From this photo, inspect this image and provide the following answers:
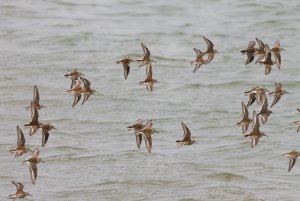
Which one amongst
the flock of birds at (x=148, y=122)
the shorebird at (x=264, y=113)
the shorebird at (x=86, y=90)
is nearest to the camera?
the flock of birds at (x=148, y=122)

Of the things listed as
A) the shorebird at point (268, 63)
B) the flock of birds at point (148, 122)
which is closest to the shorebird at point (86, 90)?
the flock of birds at point (148, 122)

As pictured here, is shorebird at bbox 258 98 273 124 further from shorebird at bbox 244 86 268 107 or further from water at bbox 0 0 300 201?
water at bbox 0 0 300 201

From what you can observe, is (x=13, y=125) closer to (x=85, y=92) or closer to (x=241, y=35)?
(x=85, y=92)

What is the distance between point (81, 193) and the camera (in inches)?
766

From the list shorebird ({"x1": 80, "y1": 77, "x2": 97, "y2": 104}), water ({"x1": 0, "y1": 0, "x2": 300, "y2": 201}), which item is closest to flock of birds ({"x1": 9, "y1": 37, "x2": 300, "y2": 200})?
shorebird ({"x1": 80, "y1": 77, "x2": 97, "y2": 104})

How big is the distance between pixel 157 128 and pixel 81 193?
453 centimetres

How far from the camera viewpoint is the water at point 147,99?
2030 cm

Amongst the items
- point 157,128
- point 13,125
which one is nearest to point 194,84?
point 157,128

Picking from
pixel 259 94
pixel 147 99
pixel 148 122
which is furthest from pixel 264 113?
pixel 147 99

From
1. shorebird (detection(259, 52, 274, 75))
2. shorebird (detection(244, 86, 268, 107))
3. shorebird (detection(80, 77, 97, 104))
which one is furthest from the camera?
shorebird (detection(259, 52, 274, 75))

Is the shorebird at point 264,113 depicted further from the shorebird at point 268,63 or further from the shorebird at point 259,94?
the shorebird at point 268,63

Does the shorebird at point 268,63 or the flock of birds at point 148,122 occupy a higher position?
the shorebird at point 268,63

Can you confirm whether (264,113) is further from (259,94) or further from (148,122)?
(148,122)

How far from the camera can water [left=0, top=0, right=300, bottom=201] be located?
20297 millimetres
